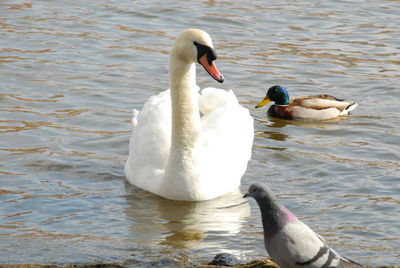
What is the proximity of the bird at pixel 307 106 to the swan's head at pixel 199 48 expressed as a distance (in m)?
3.97

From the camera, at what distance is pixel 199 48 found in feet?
28.8

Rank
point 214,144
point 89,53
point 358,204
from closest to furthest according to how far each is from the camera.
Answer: point 358,204, point 214,144, point 89,53

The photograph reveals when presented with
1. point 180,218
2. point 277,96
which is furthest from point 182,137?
point 277,96

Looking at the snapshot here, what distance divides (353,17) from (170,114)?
869 centimetres

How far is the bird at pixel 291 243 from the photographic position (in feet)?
19.9

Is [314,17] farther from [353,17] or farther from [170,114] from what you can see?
[170,114]

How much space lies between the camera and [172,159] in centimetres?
913

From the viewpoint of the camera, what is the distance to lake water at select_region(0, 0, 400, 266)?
8.01 meters

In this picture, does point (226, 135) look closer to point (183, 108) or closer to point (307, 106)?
point (183, 108)

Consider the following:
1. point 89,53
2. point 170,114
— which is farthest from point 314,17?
point 170,114

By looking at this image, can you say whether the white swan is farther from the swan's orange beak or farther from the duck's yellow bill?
the duck's yellow bill

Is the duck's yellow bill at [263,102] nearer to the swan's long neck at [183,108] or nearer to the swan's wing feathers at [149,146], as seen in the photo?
the swan's wing feathers at [149,146]

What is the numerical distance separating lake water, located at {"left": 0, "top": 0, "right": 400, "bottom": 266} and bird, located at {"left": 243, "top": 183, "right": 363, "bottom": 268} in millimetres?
1277

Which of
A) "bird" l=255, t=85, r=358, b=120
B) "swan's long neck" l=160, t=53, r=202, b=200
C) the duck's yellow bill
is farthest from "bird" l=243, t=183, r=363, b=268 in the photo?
the duck's yellow bill
